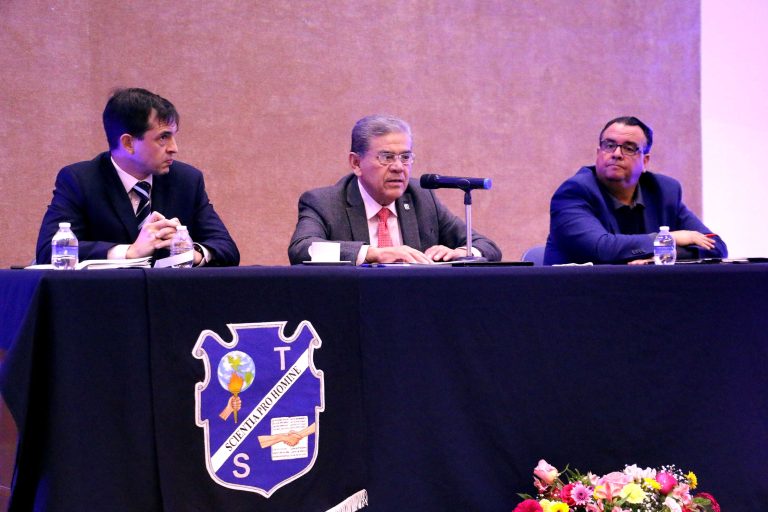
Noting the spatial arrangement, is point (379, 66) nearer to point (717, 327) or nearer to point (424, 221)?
point (424, 221)

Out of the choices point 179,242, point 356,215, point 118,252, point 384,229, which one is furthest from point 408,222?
point 118,252

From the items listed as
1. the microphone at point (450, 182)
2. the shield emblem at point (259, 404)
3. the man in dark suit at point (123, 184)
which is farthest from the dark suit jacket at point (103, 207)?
the shield emblem at point (259, 404)

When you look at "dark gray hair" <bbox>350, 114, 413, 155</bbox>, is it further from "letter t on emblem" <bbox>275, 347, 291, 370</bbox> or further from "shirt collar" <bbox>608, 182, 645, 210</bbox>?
"letter t on emblem" <bbox>275, 347, 291, 370</bbox>

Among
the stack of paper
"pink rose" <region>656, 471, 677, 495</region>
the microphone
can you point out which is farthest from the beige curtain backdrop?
"pink rose" <region>656, 471, 677, 495</region>

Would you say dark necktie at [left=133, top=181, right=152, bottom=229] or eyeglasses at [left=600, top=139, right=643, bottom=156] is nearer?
dark necktie at [left=133, top=181, right=152, bottom=229]

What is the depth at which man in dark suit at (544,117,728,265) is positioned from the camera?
3133 mm

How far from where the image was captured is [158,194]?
3055 mm

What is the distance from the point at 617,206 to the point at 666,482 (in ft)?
4.96

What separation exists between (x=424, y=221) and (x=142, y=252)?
3.84 ft

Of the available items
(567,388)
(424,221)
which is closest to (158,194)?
(424,221)

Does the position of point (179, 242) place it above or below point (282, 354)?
above

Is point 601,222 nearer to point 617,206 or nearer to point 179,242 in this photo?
point 617,206

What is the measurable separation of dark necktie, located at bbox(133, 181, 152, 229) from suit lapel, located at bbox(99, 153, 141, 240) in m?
0.03

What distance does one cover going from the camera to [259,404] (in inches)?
74.2
